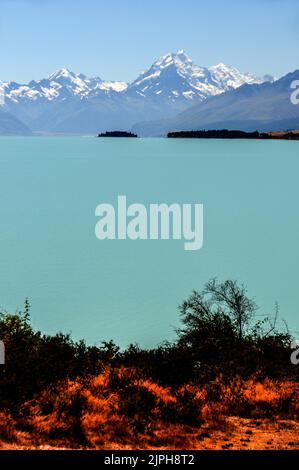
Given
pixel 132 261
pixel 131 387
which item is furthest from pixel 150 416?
pixel 132 261

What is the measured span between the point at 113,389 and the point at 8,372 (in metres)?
3.59

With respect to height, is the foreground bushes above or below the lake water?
below

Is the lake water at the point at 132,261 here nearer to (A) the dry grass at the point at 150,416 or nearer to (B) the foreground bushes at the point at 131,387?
(B) the foreground bushes at the point at 131,387

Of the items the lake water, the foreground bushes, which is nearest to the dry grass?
the foreground bushes

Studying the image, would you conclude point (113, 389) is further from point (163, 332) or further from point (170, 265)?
point (170, 265)

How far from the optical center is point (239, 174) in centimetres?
17388

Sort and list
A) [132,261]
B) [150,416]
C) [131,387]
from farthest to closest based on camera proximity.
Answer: [132,261], [131,387], [150,416]

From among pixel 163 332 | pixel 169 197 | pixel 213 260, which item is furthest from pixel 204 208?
pixel 163 332

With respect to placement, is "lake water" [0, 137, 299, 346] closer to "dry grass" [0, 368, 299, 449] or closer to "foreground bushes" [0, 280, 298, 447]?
"foreground bushes" [0, 280, 298, 447]

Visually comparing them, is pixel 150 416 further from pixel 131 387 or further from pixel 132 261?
pixel 132 261

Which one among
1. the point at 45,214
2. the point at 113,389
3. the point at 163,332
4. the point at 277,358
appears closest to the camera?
the point at 113,389

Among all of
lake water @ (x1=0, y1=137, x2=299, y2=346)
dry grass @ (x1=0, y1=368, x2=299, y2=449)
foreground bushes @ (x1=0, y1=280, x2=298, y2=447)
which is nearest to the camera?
dry grass @ (x1=0, y1=368, x2=299, y2=449)

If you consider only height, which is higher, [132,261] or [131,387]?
[132,261]

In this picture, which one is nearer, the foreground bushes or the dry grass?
the dry grass
